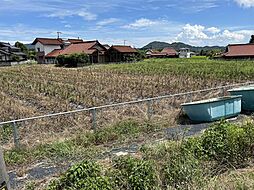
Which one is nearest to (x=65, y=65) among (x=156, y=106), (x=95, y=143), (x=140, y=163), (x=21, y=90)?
(x=21, y=90)

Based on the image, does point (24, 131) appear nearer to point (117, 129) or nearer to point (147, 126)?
point (117, 129)

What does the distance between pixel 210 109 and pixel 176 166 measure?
468 cm

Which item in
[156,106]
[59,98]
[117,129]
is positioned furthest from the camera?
[59,98]

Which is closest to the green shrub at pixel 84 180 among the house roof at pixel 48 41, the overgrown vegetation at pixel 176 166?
the overgrown vegetation at pixel 176 166

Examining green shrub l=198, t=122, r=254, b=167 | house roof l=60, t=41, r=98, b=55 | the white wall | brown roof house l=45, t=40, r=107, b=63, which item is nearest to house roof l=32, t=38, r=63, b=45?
the white wall

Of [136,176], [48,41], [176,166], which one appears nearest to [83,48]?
[48,41]

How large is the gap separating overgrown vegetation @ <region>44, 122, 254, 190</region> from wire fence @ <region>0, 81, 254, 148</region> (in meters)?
2.38

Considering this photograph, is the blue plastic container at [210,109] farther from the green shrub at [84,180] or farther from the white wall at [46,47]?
A: the white wall at [46,47]

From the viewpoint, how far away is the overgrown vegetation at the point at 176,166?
415 cm

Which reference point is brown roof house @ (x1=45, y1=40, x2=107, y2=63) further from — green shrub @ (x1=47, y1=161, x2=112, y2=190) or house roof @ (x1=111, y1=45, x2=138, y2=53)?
green shrub @ (x1=47, y1=161, x2=112, y2=190)

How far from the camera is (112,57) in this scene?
5362 cm

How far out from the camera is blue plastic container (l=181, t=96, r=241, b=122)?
28.5ft

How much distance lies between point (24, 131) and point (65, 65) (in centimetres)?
3881

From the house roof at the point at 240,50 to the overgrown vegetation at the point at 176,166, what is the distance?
47.5 meters
